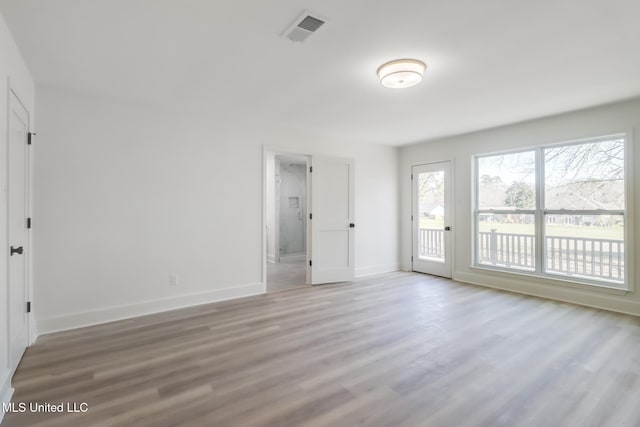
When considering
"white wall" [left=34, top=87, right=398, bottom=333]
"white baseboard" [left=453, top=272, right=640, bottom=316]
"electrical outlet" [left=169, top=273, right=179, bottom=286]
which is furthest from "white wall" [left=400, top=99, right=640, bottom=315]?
"electrical outlet" [left=169, top=273, right=179, bottom=286]

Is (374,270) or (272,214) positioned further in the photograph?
(272,214)

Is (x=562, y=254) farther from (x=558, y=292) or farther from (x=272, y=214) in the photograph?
(x=272, y=214)

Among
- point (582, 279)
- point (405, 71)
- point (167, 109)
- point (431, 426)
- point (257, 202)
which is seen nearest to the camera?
point (431, 426)

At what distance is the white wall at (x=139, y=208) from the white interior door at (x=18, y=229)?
33 cm

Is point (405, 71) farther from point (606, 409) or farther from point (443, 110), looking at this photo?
point (606, 409)

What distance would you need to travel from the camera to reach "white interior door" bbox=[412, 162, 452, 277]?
555cm

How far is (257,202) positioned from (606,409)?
3954mm

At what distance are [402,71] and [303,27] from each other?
→ 99cm

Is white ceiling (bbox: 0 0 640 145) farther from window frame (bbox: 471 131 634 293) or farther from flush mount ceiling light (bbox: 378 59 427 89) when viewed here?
window frame (bbox: 471 131 634 293)

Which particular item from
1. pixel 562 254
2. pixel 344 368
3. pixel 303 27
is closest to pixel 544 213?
pixel 562 254

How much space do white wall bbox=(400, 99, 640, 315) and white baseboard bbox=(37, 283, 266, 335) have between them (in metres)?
3.42

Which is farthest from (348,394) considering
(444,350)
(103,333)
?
(103,333)

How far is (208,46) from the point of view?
7.99 ft

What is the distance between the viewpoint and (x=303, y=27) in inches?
85.4
